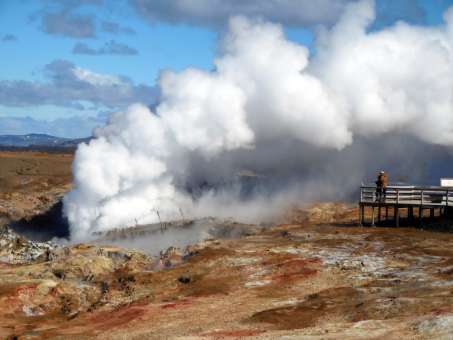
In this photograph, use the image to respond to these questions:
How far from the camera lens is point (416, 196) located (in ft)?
129

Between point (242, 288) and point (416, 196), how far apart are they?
57.6 feet

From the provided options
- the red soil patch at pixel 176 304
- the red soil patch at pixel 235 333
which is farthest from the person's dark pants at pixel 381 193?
the red soil patch at pixel 235 333

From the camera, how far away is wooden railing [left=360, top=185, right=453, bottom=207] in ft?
125

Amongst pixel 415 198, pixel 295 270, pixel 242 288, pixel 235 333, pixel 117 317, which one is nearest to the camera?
pixel 235 333

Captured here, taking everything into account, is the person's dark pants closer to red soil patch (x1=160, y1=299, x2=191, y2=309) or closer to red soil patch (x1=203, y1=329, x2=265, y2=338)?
red soil patch (x1=160, y1=299, x2=191, y2=309)

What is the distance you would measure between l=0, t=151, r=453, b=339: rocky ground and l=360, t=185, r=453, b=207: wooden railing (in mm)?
1872

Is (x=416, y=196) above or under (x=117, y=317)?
above

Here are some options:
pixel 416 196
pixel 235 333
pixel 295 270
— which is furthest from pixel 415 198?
pixel 235 333

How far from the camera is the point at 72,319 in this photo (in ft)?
77.5

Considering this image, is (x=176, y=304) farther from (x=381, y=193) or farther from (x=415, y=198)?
(x=415, y=198)

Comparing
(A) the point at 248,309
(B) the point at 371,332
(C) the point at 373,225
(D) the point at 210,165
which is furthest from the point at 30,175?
(B) the point at 371,332

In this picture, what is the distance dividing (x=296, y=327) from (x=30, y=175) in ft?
230

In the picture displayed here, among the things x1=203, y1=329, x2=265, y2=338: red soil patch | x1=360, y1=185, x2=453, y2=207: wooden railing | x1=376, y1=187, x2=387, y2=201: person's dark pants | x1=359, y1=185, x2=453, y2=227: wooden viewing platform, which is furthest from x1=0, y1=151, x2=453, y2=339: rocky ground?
x1=376, y1=187, x2=387, y2=201: person's dark pants

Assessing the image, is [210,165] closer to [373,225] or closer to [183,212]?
[183,212]
